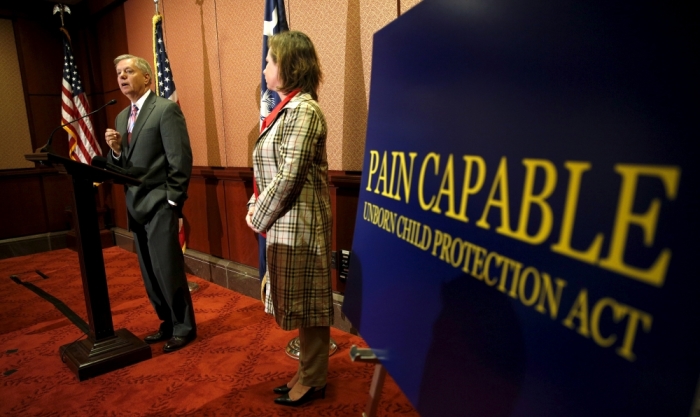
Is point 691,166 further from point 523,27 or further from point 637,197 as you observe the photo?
point 523,27

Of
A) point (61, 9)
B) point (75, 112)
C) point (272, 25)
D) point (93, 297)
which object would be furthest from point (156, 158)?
point (61, 9)

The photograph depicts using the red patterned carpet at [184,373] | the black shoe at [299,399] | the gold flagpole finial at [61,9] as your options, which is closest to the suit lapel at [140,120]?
Answer: the red patterned carpet at [184,373]

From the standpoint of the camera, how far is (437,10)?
0.83 m

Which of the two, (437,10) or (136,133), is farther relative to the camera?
(136,133)

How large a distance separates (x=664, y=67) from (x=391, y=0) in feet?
6.40

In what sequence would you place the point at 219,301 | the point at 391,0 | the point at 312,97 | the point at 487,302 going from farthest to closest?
the point at 219,301, the point at 391,0, the point at 312,97, the point at 487,302

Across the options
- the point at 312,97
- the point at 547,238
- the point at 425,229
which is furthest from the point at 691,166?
the point at 312,97

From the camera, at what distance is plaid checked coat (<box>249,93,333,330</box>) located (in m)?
1.47

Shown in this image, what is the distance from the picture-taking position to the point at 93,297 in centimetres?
213

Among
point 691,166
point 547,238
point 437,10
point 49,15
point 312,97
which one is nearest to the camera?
point 691,166

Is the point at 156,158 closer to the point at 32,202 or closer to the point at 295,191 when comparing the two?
the point at 295,191

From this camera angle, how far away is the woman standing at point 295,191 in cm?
148

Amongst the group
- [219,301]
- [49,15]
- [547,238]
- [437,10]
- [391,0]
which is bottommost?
[219,301]

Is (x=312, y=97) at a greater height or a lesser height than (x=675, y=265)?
greater
